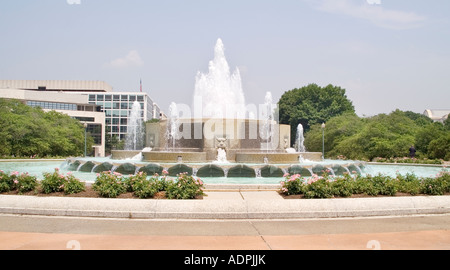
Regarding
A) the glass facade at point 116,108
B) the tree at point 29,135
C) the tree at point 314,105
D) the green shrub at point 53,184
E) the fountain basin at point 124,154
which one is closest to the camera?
the green shrub at point 53,184

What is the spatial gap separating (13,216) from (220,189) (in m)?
6.15

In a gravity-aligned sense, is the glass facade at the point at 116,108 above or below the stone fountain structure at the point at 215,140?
above

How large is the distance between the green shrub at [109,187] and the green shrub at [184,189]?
4.37ft

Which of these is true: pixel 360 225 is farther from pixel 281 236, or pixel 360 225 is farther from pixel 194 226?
pixel 194 226

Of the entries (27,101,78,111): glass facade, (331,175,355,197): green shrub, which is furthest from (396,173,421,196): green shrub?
(27,101,78,111): glass facade

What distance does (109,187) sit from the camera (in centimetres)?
1068

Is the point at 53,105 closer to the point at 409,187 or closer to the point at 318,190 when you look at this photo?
the point at 318,190

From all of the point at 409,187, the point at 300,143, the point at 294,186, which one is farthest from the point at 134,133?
the point at 409,187

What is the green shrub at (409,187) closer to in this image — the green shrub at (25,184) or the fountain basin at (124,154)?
the green shrub at (25,184)

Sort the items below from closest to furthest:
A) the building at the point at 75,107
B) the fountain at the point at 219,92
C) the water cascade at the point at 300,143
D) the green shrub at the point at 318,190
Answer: the green shrub at the point at 318,190
the fountain at the point at 219,92
the water cascade at the point at 300,143
the building at the point at 75,107

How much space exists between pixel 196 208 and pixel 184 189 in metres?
1.22

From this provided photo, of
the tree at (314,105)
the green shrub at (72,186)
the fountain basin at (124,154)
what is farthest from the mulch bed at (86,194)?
the tree at (314,105)

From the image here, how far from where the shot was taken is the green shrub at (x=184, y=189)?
34.1 ft

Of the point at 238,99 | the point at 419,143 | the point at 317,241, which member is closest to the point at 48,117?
the point at 238,99
